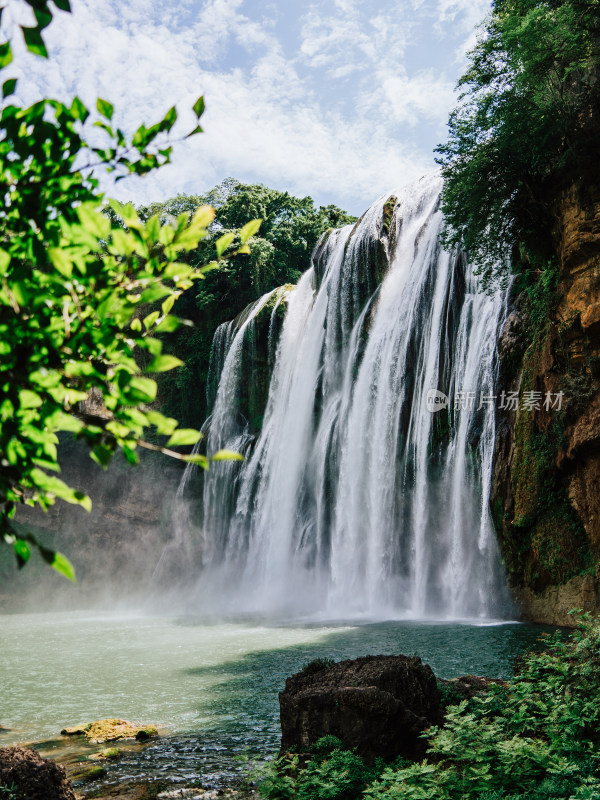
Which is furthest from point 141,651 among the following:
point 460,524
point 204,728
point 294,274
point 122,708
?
point 294,274

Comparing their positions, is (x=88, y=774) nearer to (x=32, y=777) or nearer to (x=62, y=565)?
(x=32, y=777)

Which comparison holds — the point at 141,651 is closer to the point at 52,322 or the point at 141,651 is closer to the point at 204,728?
the point at 204,728

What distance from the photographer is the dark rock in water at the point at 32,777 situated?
168 inches

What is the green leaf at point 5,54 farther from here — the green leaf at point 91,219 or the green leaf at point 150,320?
the green leaf at point 150,320

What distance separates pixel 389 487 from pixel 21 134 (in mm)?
16543

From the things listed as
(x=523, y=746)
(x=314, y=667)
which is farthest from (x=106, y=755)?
(x=523, y=746)

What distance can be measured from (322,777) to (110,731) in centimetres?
291

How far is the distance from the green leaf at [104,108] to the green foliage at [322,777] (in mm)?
4182

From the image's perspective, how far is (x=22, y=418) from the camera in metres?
1.69

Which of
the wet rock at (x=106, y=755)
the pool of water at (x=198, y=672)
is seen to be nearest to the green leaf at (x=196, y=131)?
the pool of water at (x=198, y=672)

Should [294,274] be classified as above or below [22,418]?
above

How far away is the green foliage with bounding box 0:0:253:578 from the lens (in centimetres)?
167

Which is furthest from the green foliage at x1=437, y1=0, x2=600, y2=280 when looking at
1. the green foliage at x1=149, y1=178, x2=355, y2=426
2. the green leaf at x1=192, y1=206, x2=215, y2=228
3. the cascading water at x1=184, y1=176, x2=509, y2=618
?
the green foliage at x1=149, y1=178, x2=355, y2=426

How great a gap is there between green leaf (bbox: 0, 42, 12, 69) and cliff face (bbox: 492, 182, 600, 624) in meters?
10.8
